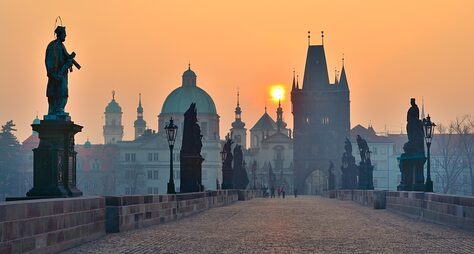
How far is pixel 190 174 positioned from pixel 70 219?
2417cm

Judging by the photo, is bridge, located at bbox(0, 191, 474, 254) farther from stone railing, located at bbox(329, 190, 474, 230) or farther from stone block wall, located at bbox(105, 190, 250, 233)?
stone railing, located at bbox(329, 190, 474, 230)

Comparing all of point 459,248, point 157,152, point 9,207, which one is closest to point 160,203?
point 459,248

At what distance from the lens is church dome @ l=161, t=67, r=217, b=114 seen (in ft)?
594

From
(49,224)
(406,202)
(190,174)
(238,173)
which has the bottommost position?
(406,202)

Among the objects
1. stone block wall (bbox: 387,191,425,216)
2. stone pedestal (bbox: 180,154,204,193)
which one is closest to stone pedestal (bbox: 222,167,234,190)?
stone pedestal (bbox: 180,154,204,193)

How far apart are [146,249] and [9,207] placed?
3883mm

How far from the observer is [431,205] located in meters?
27.2

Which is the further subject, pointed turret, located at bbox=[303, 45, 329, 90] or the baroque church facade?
the baroque church facade

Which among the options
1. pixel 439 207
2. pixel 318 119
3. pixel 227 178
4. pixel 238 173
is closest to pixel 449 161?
pixel 318 119

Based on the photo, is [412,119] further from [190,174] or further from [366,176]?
[366,176]

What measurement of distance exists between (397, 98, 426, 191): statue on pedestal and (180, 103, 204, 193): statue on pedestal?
936 cm

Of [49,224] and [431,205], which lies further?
[431,205]

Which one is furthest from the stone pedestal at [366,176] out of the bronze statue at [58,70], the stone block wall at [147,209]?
the bronze statue at [58,70]

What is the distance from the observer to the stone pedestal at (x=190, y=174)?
1619 inches
